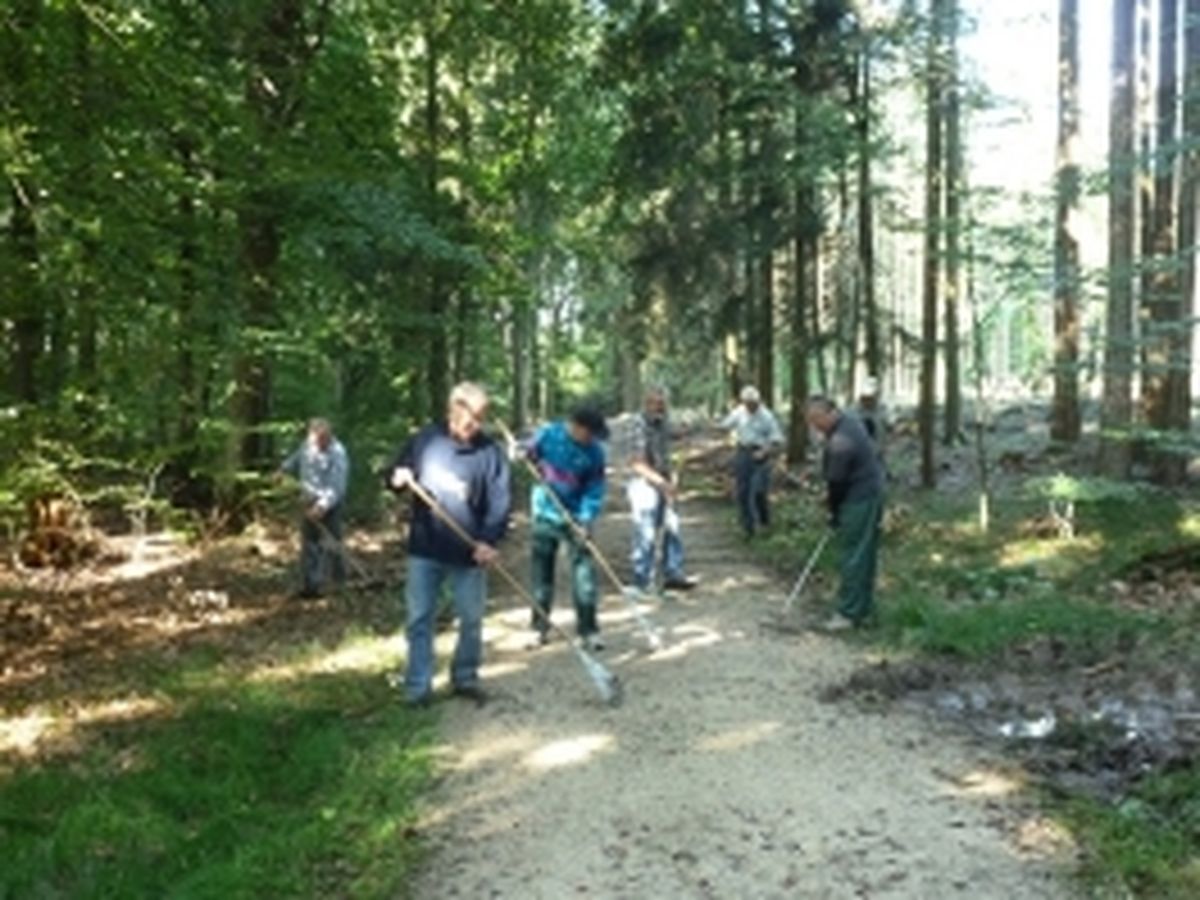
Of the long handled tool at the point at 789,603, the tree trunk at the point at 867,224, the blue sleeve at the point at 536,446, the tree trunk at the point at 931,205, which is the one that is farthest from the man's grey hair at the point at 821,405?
the tree trunk at the point at 867,224

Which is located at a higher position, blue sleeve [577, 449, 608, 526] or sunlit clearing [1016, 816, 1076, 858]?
blue sleeve [577, 449, 608, 526]

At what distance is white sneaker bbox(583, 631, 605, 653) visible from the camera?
30.3ft

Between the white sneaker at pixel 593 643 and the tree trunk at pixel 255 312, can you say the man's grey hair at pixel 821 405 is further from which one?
the tree trunk at pixel 255 312

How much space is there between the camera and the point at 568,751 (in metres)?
6.88

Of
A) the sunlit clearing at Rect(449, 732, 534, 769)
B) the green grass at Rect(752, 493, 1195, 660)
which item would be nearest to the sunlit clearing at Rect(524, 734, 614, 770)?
the sunlit clearing at Rect(449, 732, 534, 769)

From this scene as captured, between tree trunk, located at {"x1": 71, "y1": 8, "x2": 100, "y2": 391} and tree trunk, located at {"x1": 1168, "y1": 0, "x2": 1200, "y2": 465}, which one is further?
tree trunk, located at {"x1": 1168, "y1": 0, "x2": 1200, "y2": 465}

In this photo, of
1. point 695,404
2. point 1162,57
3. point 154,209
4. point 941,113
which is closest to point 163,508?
point 154,209

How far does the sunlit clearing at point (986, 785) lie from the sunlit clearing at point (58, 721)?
542 cm

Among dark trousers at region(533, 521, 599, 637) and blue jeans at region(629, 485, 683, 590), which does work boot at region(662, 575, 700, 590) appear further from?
dark trousers at region(533, 521, 599, 637)

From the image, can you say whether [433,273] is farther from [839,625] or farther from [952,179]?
[839,625]

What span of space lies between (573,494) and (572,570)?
640 millimetres

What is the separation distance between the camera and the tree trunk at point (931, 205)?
667 inches

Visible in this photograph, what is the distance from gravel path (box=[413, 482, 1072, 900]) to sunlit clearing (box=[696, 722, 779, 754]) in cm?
2

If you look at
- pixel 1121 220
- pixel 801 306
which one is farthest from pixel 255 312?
pixel 801 306
